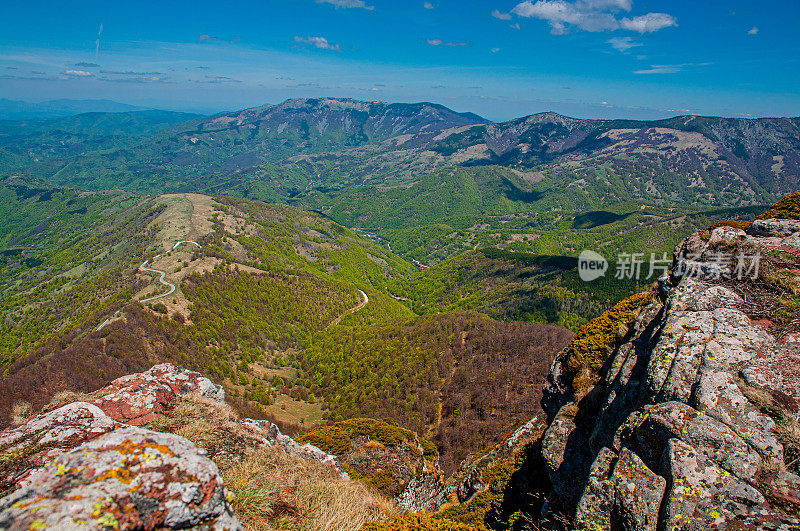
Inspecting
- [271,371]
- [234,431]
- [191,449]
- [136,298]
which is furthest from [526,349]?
[136,298]

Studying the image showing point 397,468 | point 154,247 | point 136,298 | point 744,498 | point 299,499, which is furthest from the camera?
point 154,247

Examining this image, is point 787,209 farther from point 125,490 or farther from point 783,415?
point 125,490

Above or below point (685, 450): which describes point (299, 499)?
below

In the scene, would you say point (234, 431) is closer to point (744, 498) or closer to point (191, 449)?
point (191, 449)

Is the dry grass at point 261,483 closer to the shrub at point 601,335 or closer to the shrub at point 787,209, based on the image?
the shrub at point 601,335

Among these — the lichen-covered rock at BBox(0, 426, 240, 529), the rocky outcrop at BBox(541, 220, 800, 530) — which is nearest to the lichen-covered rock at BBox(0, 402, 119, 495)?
the lichen-covered rock at BBox(0, 426, 240, 529)

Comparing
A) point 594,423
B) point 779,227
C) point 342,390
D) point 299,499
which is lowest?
point 342,390
